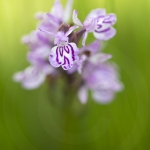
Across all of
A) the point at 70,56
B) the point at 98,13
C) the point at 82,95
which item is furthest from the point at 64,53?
the point at 82,95

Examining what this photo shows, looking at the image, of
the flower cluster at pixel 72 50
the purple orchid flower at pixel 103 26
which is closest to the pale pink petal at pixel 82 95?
the flower cluster at pixel 72 50

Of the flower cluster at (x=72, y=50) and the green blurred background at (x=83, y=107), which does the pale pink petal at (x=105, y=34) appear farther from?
the green blurred background at (x=83, y=107)

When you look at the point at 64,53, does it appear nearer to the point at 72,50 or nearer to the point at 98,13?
the point at 72,50

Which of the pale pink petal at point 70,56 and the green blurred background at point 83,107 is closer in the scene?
the pale pink petal at point 70,56

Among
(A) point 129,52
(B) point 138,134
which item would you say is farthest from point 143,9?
(B) point 138,134

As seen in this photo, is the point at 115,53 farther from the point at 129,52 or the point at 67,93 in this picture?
the point at 67,93

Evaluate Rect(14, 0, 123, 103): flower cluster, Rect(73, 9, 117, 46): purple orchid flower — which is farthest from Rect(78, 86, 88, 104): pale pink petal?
Rect(73, 9, 117, 46): purple orchid flower

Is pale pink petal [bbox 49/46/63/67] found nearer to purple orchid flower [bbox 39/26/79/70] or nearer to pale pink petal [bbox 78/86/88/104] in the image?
purple orchid flower [bbox 39/26/79/70]

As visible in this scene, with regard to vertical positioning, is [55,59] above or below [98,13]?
below
